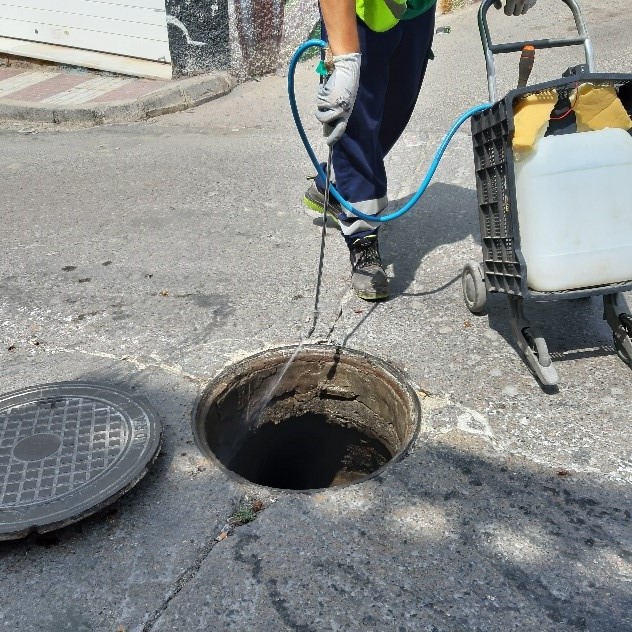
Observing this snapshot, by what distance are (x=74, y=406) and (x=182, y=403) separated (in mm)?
377

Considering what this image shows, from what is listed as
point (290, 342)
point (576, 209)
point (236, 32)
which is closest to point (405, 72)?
point (576, 209)

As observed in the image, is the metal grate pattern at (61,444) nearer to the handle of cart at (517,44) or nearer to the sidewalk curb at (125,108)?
the handle of cart at (517,44)

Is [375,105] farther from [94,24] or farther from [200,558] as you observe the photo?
[94,24]

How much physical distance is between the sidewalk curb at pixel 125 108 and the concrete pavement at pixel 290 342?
1317 millimetres

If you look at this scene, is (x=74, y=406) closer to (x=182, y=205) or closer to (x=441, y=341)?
(x=441, y=341)

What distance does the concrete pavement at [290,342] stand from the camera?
1.84 meters

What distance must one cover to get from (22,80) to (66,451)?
238 inches

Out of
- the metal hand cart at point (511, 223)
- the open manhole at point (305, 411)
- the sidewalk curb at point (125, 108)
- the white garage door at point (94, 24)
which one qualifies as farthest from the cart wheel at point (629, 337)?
the white garage door at point (94, 24)

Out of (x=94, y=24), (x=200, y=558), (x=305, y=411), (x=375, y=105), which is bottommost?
(x=305, y=411)

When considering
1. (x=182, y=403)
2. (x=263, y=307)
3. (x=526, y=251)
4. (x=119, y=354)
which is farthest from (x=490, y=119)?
(x=119, y=354)

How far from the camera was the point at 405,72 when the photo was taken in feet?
10.6

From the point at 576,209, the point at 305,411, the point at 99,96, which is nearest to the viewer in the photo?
the point at 576,209

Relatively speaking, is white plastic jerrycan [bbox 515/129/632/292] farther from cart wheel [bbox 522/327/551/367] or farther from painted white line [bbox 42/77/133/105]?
painted white line [bbox 42/77/133/105]

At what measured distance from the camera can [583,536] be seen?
199 centimetres
